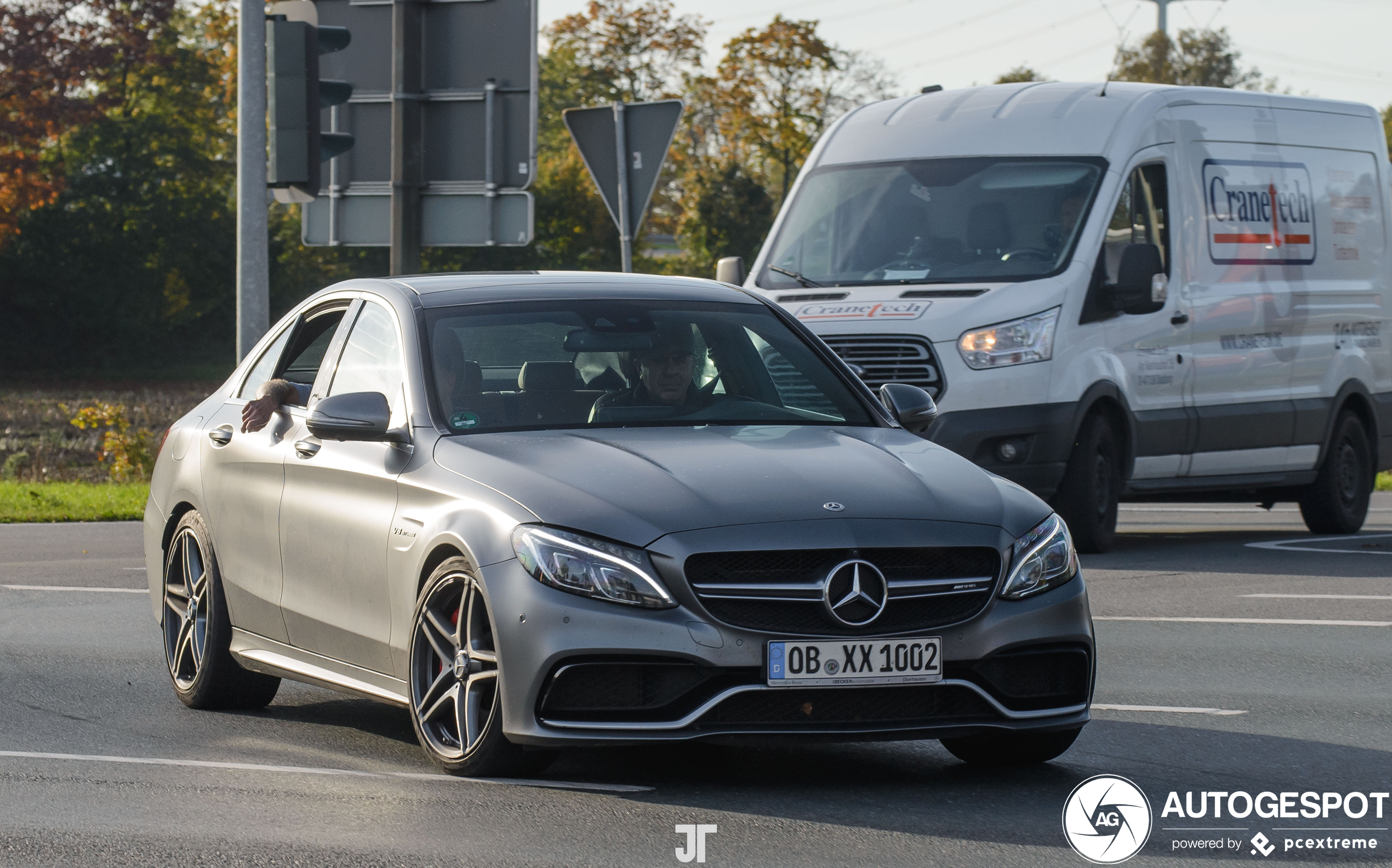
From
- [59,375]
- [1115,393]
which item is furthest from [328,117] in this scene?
[59,375]

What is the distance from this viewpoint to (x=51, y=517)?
1706cm

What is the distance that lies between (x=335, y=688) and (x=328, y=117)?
8.48 m

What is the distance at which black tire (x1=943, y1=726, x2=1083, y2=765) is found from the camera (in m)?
6.45

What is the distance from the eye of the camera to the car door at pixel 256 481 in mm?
7594

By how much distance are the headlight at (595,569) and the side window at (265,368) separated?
2765mm

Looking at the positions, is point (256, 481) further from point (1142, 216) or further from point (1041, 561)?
point (1142, 216)

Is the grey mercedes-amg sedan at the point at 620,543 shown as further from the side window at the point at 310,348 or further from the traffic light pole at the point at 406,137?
the traffic light pole at the point at 406,137

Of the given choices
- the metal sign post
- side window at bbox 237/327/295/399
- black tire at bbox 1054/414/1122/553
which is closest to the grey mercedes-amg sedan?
side window at bbox 237/327/295/399

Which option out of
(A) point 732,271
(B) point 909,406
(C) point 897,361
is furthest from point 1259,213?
(B) point 909,406

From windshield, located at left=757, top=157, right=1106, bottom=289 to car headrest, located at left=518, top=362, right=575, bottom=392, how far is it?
6.68 metres

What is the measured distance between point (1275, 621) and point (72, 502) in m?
10.9

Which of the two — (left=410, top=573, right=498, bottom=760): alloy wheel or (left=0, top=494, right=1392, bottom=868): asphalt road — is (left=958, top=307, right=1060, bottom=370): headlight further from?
(left=410, top=573, right=498, bottom=760): alloy wheel

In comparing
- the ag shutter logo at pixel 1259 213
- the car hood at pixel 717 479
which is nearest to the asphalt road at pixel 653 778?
the car hood at pixel 717 479

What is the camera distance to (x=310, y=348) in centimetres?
817
